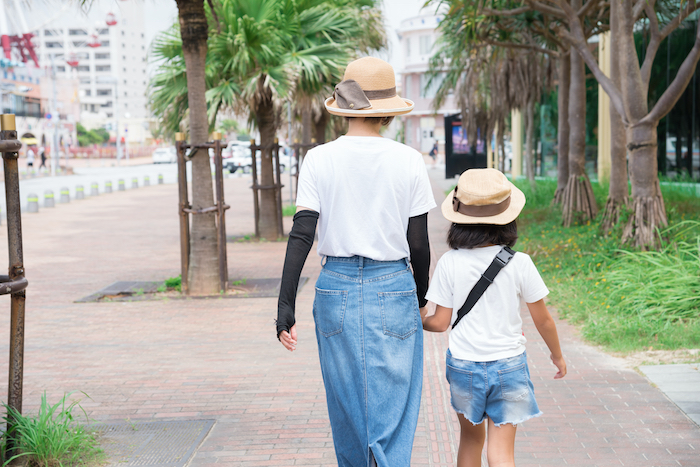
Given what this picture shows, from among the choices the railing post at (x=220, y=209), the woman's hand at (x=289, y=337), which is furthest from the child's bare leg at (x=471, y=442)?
the railing post at (x=220, y=209)

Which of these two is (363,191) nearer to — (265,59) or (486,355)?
(486,355)

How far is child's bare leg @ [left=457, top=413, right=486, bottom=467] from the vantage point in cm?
307

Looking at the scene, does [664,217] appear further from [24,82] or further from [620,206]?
[24,82]

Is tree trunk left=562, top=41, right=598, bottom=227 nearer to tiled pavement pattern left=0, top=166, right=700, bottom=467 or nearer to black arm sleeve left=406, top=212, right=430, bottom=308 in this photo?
tiled pavement pattern left=0, top=166, right=700, bottom=467

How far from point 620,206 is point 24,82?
74884mm

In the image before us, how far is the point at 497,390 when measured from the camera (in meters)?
2.89

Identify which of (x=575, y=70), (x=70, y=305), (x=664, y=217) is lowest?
(x=70, y=305)

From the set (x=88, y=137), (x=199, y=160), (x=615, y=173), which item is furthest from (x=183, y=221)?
(x=88, y=137)

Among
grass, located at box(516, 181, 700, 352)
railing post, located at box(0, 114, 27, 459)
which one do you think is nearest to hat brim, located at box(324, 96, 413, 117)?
railing post, located at box(0, 114, 27, 459)

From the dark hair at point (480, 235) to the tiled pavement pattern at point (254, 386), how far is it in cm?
162

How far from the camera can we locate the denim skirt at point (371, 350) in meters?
2.80

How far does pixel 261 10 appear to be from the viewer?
1302cm

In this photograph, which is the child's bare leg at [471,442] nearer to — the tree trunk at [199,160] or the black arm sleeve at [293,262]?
the black arm sleeve at [293,262]

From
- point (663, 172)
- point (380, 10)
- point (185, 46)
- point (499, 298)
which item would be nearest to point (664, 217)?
point (185, 46)
